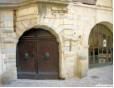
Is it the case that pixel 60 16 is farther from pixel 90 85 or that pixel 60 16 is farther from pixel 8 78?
pixel 8 78

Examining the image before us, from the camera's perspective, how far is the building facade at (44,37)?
512 cm

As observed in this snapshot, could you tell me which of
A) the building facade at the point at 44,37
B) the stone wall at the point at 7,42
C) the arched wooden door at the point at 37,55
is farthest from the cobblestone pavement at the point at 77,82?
the stone wall at the point at 7,42

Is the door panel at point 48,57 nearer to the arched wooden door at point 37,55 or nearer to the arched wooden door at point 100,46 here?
the arched wooden door at point 37,55

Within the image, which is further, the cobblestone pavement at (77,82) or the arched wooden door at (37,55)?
the arched wooden door at (37,55)

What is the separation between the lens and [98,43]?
702 centimetres

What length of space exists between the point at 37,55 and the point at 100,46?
3930mm

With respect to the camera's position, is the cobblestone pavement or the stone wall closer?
the cobblestone pavement

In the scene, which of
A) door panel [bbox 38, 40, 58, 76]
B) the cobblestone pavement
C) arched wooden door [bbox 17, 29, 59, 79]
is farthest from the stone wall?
door panel [bbox 38, 40, 58, 76]

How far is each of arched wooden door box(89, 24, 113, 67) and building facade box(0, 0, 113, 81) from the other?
1.07m

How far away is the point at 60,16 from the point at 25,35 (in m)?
1.93

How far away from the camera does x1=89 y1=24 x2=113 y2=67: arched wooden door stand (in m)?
6.77

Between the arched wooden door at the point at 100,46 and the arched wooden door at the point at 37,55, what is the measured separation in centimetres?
239

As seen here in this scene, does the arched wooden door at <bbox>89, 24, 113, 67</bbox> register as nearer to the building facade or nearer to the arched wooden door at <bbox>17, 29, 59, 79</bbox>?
the building facade

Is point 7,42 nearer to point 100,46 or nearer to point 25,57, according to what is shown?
point 25,57
